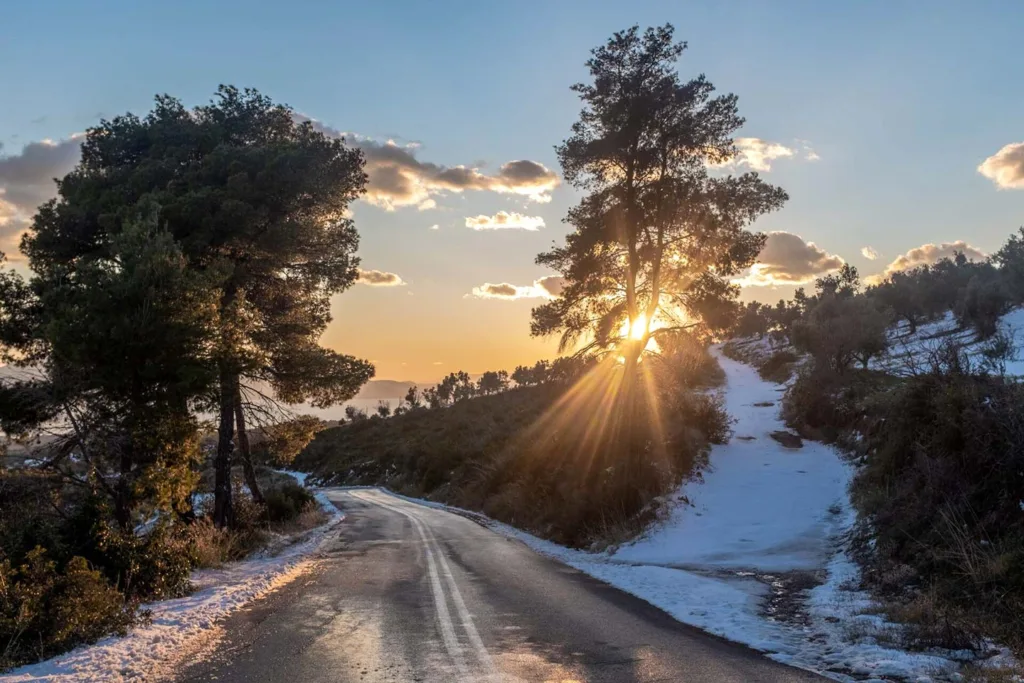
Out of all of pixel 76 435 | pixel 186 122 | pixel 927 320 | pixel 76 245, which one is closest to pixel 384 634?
pixel 76 435

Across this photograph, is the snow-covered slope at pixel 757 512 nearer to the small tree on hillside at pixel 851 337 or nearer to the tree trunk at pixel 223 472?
the tree trunk at pixel 223 472

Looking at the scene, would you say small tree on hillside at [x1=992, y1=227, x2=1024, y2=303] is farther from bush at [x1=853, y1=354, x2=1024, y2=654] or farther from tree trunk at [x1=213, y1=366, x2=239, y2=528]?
A: tree trunk at [x1=213, y1=366, x2=239, y2=528]

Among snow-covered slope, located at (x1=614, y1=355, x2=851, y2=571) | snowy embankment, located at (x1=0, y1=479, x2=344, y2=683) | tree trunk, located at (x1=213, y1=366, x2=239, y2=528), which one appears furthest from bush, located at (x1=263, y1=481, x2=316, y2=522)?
snow-covered slope, located at (x1=614, y1=355, x2=851, y2=571)

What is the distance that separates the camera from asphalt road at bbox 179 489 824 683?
6.34 meters

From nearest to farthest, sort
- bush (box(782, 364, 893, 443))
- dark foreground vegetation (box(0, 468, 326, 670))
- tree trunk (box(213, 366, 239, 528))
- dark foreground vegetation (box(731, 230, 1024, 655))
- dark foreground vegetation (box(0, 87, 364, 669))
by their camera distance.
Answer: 1. dark foreground vegetation (box(0, 468, 326, 670))
2. dark foreground vegetation (box(731, 230, 1024, 655))
3. dark foreground vegetation (box(0, 87, 364, 669))
4. tree trunk (box(213, 366, 239, 528))
5. bush (box(782, 364, 893, 443))

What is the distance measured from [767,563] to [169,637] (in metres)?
11.2

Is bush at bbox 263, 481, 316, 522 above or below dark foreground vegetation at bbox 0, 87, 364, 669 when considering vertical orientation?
below

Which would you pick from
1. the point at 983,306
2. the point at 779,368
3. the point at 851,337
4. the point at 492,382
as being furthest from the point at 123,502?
the point at 492,382

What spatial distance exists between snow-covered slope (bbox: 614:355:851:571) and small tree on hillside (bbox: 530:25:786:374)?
4818 millimetres

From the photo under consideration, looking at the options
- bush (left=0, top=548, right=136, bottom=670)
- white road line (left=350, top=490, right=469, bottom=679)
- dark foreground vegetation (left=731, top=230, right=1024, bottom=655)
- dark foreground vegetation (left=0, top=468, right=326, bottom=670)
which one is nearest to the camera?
white road line (left=350, top=490, right=469, bottom=679)

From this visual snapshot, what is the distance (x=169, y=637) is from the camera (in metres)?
7.81

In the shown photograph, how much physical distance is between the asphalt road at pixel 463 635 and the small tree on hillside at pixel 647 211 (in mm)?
10472

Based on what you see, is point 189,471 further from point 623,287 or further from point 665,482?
point 623,287

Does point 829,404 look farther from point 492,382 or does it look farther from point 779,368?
point 492,382
